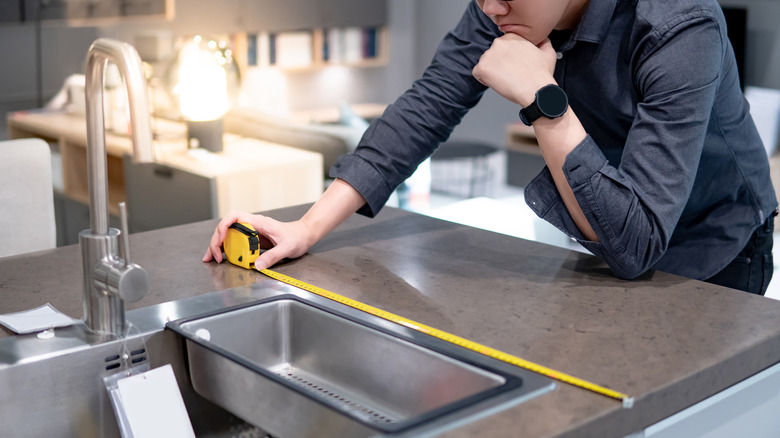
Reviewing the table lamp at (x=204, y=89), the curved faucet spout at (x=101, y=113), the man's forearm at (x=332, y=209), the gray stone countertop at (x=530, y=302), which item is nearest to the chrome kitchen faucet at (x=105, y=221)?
the curved faucet spout at (x=101, y=113)

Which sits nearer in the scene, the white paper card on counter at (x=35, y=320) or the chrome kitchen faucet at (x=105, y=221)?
the chrome kitchen faucet at (x=105, y=221)

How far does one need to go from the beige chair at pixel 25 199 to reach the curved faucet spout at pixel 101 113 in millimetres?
916

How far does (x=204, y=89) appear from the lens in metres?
3.08

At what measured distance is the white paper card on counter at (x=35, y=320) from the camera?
1.00m

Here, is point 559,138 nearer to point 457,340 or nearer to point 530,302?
point 530,302

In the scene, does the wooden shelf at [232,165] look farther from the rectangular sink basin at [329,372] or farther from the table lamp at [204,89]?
the rectangular sink basin at [329,372]

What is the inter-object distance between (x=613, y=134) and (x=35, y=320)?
88 cm

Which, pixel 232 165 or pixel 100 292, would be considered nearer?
pixel 100 292

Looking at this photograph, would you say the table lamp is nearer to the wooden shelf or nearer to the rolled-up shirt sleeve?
the wooden shelf

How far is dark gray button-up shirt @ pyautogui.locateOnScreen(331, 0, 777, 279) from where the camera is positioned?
44.5 inches

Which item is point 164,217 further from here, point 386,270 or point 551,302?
point 551,302

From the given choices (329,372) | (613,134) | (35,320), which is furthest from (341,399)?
(613,134)

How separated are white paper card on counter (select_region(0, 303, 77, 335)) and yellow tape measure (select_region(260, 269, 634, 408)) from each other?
30 cm

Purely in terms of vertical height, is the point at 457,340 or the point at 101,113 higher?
the point at 101,113
